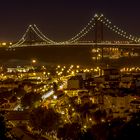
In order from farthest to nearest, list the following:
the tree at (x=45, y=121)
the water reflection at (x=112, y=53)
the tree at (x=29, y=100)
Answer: the water reflection at (x=112, y=53), the tree at (x=29, y=100), the tree at (x=45, y=121)

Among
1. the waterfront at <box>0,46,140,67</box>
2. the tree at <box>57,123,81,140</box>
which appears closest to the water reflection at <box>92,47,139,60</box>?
the waterfront at <box>0,46,140,67</box>

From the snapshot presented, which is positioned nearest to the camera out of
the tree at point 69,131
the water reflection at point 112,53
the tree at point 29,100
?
the tree at point 69,131

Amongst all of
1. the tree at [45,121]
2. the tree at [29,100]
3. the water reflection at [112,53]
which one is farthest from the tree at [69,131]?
the water reflection at [112,53]

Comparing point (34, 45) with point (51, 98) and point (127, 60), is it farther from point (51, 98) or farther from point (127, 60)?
point (51, 98)

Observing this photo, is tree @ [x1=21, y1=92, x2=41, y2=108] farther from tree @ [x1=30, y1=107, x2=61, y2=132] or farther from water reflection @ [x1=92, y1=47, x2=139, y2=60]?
water reflection @ [x1=92, y1=47, x2=139, y2=60]

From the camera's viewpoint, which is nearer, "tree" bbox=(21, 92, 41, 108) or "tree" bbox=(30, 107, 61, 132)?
"tree" bbox=(30, 107, 61, 132)

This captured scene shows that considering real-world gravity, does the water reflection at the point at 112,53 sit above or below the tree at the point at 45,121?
above

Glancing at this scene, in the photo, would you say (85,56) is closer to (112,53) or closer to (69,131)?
(112,53)

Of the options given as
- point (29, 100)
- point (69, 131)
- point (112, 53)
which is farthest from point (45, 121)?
point (112, 53)

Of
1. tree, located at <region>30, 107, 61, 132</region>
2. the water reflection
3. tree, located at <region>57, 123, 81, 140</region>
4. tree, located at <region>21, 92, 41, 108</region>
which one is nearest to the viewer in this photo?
tree, located at <region>57, 123, 81, 140</region>

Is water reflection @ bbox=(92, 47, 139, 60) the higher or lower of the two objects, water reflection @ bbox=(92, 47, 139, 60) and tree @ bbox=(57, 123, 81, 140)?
the higher

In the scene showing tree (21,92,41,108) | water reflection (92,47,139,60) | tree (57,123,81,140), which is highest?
water reflection (92,47,139,60)

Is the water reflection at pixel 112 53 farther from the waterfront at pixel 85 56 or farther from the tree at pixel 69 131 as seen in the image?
the tree at pixel 69 131
